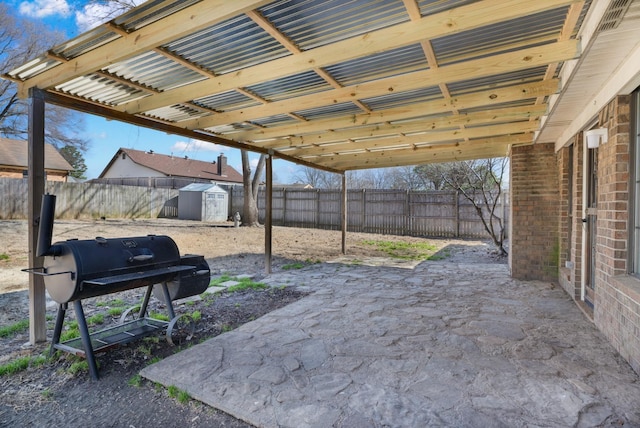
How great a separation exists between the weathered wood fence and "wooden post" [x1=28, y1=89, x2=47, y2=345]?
449 inches

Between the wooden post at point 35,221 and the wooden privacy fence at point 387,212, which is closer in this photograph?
the wooden post at point 35,221

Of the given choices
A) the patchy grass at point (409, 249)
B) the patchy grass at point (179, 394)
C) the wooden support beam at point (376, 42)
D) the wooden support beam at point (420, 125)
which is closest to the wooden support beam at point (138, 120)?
the wooden support beam at point (420, 125)

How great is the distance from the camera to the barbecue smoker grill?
260 centimetres

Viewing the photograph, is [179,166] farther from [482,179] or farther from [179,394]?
[179,394]

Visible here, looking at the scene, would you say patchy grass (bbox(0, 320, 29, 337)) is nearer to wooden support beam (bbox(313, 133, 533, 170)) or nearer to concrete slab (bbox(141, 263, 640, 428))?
concrete slab (bbox(141, 263, 640, 428))

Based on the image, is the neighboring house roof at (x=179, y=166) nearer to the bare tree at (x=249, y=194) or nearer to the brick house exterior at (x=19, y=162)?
the brick house exterior at (x=19, y=162)

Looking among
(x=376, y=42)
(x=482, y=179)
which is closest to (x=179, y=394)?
(x=376, y=42)

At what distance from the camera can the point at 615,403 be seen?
218 cm

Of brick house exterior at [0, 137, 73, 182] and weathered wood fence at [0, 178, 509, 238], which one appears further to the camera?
brick house exterior at [0, 137, 73, 182]

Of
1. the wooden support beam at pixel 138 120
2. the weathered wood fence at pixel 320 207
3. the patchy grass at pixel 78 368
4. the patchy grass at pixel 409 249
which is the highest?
the wooden support beam at pixel 138 120

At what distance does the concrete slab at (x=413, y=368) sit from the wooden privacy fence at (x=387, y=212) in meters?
8.13

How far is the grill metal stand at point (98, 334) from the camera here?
8.68ft

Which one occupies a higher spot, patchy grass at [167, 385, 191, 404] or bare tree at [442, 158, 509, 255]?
bare tree at [442, 158, 509, 255]

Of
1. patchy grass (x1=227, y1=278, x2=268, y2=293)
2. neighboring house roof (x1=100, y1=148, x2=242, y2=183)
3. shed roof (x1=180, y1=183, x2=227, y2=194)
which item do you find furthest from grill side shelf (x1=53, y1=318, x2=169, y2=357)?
neighboring house roof (x1=100, y1=148, x2=242, y2=183)
